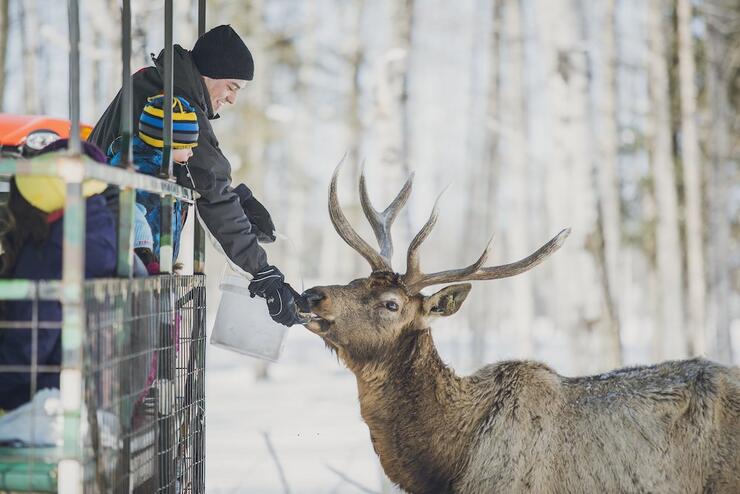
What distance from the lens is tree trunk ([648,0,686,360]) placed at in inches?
618

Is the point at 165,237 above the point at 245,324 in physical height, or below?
above

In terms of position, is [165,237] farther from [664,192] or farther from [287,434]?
[664,192]

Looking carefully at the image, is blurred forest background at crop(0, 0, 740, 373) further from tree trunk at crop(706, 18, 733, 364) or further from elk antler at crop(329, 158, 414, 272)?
elk antler at crop(329, 158, 414, 272)

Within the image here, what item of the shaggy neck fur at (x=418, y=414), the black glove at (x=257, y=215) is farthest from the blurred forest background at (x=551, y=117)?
the shaggy neck fur at (x=418, y=414)

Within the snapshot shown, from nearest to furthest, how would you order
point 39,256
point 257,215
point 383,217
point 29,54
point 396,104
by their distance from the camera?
point 39,256 → point 257,215 → point 383,217 → point 396,104 → point 29,54

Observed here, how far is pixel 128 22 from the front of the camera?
3.56 meters

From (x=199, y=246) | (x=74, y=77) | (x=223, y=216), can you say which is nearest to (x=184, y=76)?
(x=223, y=216)

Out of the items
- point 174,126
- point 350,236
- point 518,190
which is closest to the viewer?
point 174,126

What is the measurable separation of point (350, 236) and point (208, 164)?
1092 millimetres

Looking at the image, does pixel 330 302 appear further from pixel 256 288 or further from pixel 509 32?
pixel 509 32

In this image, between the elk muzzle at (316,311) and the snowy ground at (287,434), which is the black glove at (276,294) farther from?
the snowy ground at (287,434)

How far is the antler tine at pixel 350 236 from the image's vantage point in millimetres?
5379

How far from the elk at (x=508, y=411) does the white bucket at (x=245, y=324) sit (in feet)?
1.31

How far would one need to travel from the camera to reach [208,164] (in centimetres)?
475
